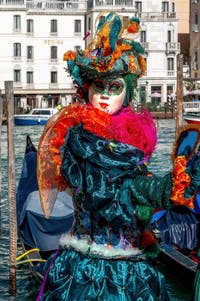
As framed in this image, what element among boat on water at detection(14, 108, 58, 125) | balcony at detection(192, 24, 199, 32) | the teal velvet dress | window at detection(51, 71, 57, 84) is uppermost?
the teal velvet dress

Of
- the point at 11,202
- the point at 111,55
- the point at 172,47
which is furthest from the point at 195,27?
the point at 111,55

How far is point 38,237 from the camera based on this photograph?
6500mm

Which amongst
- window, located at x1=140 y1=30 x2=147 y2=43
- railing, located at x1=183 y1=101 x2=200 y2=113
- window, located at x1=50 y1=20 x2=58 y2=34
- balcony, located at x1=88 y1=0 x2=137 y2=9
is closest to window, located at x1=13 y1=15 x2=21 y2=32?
window, located at x1=50 y1=20 x2=58 y2=34

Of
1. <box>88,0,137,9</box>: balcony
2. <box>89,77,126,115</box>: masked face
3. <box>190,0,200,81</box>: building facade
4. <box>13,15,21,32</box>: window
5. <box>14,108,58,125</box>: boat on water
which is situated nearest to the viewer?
<box>89,77,126,115</box>: masked face

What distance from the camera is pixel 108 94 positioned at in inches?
105

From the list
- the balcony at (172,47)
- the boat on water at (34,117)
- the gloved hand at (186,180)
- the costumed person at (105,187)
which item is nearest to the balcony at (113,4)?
the balcony at (172,47)

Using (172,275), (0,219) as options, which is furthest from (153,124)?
(0,219)

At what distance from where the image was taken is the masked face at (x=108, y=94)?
104 inches

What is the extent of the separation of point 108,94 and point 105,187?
1.15ft

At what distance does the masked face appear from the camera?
265 centimetres

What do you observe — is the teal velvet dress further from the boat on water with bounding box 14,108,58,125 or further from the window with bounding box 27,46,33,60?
the window with bounding box 27,46,33,60

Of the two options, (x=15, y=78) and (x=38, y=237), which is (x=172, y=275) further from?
(x=15, y=78)

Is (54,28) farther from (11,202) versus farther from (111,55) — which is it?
(111,55)

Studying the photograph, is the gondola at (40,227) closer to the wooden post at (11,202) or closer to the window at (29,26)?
the wooden post at (11,202)
